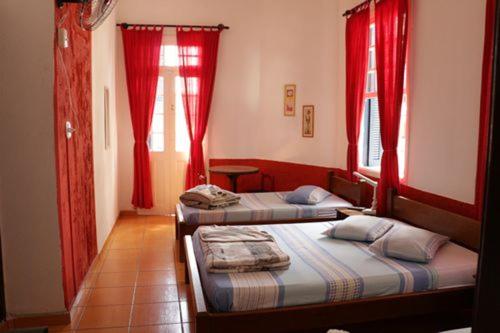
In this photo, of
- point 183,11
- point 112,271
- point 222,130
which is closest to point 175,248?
point 112,271

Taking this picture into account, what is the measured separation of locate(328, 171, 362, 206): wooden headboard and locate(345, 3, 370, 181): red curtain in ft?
0.38

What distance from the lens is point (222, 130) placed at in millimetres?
6070

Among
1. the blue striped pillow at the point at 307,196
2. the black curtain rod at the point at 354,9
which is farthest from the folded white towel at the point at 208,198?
the black curtain rod at the point at 354,9

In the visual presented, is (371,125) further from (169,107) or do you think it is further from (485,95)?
(169,107)

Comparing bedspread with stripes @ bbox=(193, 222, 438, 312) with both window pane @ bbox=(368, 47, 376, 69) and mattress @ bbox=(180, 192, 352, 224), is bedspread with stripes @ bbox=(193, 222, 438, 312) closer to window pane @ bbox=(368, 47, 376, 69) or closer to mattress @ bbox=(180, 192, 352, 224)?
mattress @ bbox=(180, 192, 352, 224)

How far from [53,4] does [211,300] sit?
200 centimetres

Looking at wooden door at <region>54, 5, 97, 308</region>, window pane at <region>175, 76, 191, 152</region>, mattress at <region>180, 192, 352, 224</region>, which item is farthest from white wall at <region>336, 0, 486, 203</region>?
window pane at <region>175, 76, 191, 152</region>

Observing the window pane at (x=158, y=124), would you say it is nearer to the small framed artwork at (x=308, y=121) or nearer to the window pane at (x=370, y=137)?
the small framed artwork at (x=308, y=121)

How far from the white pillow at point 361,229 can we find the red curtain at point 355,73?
1351 mm

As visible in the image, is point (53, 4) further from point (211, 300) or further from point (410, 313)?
point (410, 313)

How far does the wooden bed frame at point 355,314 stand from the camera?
221 cm

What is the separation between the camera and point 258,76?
5949 millimetres

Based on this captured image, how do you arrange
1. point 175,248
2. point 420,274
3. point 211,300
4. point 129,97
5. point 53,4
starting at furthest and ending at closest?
point 129,97, point 175,248, point 53,4, point 420,274, point 211,300

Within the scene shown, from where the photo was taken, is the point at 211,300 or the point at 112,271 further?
the point at 112,271
